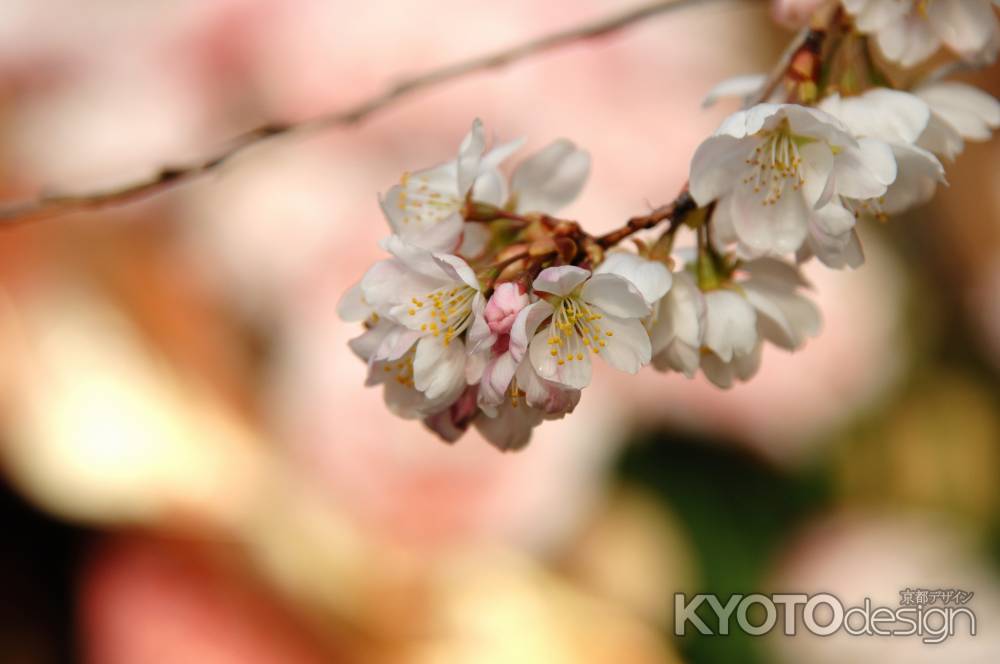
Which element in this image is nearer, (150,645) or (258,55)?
(150,645)

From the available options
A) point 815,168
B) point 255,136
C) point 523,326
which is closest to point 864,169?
point 815,168

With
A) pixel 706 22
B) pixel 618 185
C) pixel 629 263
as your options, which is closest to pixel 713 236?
pixel 629 263

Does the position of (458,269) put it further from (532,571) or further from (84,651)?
(84,651)

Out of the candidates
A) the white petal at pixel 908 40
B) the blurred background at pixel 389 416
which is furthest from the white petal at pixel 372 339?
the blurred background at pixel 389 416

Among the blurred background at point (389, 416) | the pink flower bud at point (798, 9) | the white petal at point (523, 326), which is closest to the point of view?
the white petal at point (523, 326)

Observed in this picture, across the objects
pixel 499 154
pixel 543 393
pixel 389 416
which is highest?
pixel 389 416

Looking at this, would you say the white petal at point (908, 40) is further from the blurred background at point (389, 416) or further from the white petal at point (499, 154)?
the blurred background at point (389, 416)

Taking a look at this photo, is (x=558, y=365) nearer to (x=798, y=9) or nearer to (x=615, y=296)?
(x=615, y=296)
